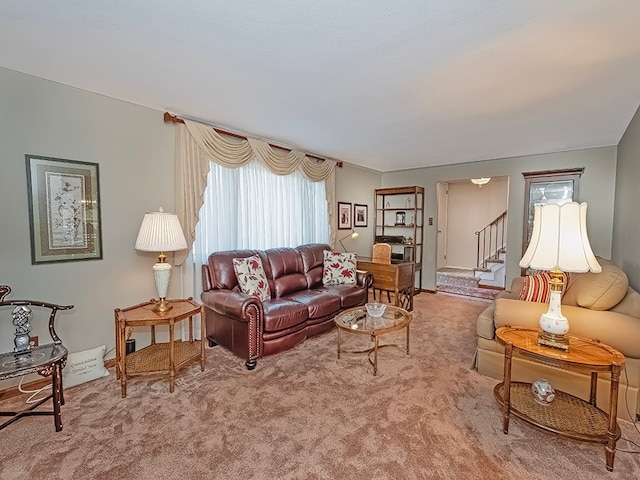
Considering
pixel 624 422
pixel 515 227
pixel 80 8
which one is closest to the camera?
pixel 80 8

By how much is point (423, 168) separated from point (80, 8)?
538 centimetres

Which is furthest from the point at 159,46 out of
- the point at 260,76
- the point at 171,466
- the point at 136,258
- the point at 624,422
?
the point at 624,422

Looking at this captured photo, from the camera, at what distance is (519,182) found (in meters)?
4.84

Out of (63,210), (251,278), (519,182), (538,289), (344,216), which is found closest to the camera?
(63,210)

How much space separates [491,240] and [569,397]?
5.50 metres

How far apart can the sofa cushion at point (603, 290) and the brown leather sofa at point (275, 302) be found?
225 cm

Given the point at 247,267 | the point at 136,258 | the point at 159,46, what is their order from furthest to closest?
the point at 247,267 → the point at 136,258 → the point at 159,46

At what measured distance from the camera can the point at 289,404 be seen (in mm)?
2209

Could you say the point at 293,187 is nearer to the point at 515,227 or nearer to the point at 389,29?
the point at 389,29

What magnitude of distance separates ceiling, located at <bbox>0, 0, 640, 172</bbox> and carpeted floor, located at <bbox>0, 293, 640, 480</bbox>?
2392mm

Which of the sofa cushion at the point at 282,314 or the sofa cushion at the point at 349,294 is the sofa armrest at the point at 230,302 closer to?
the sofa cushion at the point at 282,314

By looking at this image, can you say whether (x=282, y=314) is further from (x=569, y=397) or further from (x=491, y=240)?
(x=491, y=240)

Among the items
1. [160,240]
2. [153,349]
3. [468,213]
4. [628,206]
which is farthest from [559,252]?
[468,213]

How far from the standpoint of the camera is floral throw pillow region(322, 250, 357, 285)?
4.18 metres
